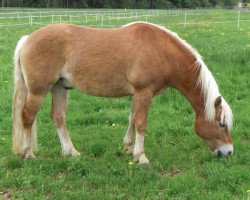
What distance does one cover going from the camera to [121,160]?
19.7ft

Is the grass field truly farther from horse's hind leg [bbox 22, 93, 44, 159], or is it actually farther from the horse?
the horse

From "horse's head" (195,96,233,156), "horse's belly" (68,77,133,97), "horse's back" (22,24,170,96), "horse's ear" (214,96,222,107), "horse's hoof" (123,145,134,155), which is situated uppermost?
"horse's back" (22,24,170,96)

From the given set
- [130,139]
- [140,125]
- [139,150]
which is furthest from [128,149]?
[140,125]

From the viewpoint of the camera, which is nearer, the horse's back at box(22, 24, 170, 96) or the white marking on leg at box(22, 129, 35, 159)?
the horse's back at box(22, 24, 170, 96)

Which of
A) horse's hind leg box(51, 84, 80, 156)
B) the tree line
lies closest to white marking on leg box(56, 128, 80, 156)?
horse's hind leg box(51, 84, 80, 156)

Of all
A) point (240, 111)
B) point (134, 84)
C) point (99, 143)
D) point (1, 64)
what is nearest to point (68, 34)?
point (134, 84)

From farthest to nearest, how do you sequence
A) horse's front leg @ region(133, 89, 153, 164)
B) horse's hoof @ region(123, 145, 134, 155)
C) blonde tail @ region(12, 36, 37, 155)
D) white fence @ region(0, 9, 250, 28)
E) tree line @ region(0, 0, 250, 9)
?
tree line @ region(0, 0, 250, 9), white fence @ region(0, 9, 250, 28), horse's hoof @ region(123, 145, 134, 155), blonde tail @ region(12, 36, 37, 155), horse's front leg @ region(133, 89, 153, 164)

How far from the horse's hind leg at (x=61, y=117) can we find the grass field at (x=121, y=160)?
0.19 m

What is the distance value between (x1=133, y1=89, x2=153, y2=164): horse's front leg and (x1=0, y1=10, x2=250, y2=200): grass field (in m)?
0.20

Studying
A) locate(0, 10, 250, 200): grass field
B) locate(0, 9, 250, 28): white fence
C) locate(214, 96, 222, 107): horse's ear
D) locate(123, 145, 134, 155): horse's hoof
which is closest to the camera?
locate(0, 10, 250, 200): grass field

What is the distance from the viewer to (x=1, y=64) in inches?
470

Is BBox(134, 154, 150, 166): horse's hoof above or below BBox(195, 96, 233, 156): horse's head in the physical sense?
below

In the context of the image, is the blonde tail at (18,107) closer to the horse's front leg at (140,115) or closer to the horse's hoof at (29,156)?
the horse's hoof at (29,156)

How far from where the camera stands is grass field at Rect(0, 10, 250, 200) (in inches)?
194
